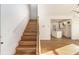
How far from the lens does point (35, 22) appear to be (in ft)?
5.70

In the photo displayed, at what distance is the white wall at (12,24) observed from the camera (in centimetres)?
173

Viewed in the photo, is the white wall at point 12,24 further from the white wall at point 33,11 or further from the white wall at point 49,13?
the white wall at point 49,13

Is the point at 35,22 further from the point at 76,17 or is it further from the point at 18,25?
the point at 76,17

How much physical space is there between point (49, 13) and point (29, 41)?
40 cm

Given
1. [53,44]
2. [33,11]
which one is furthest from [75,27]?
[33,11]

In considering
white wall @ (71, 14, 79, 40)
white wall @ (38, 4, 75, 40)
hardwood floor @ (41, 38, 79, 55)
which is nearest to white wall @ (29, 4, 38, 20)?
white wall @ (38, 4, 75, 40)

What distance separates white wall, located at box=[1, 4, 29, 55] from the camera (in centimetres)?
173

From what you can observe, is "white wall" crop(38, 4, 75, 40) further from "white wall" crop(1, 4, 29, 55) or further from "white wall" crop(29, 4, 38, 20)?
"white wall" crop(1, 4, 29, 55)

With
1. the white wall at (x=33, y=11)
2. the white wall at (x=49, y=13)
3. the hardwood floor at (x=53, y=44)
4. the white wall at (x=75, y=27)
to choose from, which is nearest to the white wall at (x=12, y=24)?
the white wall at (x=33, y=11)

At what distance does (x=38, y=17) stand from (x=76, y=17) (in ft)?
1.39

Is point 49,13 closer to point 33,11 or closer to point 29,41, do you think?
point 33,11

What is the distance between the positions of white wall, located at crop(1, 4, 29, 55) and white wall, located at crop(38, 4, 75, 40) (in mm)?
172

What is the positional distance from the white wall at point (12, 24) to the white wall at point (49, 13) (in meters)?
0.17

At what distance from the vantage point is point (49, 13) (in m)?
1.71
